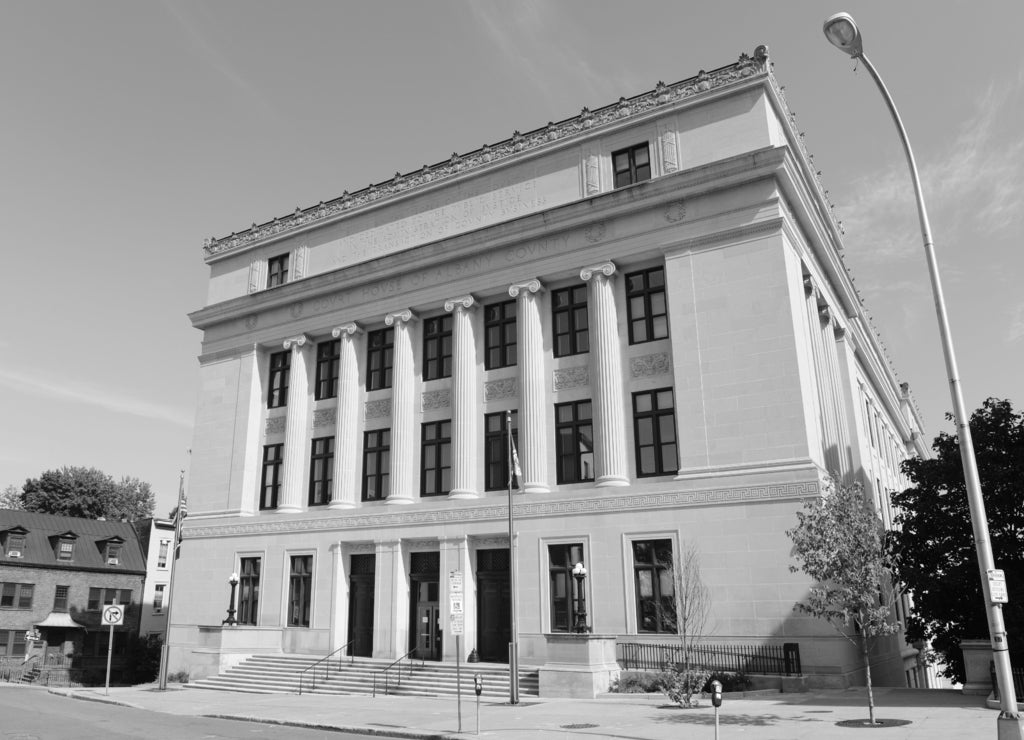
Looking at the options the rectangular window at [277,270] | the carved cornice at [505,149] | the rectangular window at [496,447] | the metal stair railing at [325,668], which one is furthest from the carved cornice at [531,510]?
the carved cornice at [505,149]

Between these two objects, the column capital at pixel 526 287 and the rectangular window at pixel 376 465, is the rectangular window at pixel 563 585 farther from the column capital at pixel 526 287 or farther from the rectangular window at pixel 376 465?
the column capital at pixel 526 287

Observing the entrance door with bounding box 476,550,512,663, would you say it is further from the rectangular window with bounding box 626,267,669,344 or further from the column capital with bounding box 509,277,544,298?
the column capital with bounding box 509,277,544,298

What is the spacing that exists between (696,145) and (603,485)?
44.1 feet

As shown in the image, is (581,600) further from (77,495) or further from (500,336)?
(77,495)

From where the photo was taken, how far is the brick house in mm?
53594

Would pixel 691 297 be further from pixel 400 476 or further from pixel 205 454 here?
pixel 205 454

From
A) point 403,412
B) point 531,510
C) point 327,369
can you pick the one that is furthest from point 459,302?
point 531,510

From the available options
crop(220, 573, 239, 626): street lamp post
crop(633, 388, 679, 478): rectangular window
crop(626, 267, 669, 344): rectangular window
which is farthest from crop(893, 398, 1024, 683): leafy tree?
crop(220, 573, 239, 626): street lamp post

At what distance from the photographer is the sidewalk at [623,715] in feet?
56.0

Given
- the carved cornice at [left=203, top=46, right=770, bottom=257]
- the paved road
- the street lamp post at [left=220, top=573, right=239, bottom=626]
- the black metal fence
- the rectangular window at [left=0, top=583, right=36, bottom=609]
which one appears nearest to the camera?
the paved road

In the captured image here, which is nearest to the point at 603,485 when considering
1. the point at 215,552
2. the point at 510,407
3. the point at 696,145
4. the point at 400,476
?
the point at 510,407

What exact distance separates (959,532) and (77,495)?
76.4 metres

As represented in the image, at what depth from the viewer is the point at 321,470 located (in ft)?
127

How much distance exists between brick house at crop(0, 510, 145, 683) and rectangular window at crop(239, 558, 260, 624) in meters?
21.0
